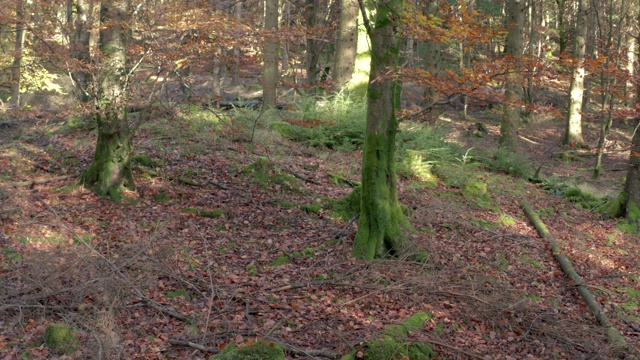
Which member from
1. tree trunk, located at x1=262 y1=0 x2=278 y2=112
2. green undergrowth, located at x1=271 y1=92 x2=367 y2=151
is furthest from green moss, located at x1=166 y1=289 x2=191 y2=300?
tree trunk, located at x1=262 y1=0 x2=278 y2=112

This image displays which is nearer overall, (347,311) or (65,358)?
(65,358)

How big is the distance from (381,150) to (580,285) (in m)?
3.79

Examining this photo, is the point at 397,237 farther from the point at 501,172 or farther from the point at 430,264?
the point at 501,172

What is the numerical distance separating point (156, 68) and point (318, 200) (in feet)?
12.8

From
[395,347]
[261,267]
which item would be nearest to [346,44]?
[261,267]

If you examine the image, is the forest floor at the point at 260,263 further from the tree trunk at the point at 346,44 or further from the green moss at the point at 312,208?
the tree trunk at the point at 346,44

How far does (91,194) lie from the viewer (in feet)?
30.9

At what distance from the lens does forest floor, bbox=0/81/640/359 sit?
6.16 m

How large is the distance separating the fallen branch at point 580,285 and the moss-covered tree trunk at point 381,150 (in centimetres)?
289

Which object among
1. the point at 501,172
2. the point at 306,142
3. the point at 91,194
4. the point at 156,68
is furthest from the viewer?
the point at 501,172

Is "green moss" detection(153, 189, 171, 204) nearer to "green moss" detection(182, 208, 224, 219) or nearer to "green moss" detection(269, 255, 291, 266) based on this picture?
"green moss" detection(182, 208, 224, 219)

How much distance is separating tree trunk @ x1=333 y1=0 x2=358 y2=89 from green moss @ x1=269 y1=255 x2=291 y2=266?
918 cm

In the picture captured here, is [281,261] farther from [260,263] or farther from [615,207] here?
[615,207]

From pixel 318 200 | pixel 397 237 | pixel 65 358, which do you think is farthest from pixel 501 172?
pixel 65 358
